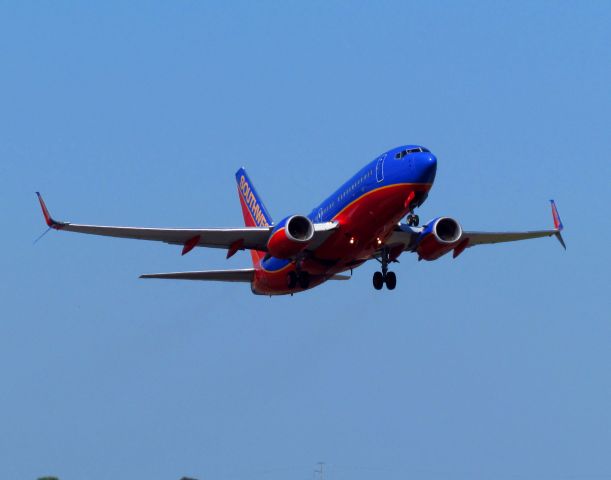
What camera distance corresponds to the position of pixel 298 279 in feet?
200

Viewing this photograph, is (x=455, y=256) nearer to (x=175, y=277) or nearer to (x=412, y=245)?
(x=412, y=245)

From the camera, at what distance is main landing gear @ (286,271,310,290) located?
60781mm

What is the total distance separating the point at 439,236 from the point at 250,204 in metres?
16.7

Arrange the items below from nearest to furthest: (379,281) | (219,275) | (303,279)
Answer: (303,279)
(379,281)
(219,275)

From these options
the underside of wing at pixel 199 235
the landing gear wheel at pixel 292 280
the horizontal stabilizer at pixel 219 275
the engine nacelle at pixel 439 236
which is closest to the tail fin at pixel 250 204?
the horizontal stabilizer at pixel 219 275

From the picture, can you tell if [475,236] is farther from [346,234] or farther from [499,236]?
[346,234]

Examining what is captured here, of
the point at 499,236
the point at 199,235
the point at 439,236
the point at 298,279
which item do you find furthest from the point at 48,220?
the point at 499,236

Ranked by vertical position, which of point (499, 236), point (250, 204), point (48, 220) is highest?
point (250, 204)

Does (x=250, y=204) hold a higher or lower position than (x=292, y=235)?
higher

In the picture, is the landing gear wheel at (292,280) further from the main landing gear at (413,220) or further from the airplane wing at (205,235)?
the main landing gear at (413,220)

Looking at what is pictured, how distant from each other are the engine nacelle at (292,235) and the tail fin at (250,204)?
1332 cm

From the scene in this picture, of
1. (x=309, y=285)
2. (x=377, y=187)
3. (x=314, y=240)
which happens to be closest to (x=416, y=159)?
(x=377, y=187)

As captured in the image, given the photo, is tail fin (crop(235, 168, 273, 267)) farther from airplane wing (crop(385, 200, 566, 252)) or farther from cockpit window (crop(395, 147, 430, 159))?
cockpit window (crop(395, 147, 430, 159))

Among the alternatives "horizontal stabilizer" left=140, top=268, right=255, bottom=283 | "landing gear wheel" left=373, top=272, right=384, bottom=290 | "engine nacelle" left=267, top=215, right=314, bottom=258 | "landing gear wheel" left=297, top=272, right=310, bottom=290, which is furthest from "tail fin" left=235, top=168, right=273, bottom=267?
"engine nacelle" left=267, top=215, right=314, bottom=258
